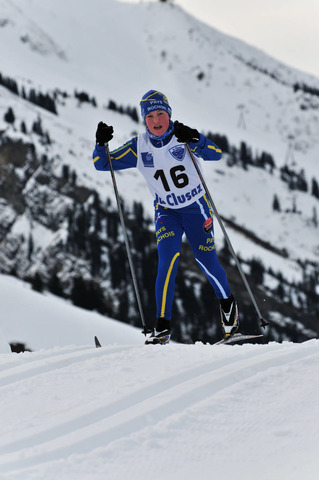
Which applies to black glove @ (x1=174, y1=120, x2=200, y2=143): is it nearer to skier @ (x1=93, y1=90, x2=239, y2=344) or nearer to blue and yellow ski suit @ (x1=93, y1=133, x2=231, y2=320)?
skier @ (x1=93, y1=90, x2=239, y2=344)

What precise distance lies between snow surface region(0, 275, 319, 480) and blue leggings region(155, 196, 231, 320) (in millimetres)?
1131

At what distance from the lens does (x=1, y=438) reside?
149 inches

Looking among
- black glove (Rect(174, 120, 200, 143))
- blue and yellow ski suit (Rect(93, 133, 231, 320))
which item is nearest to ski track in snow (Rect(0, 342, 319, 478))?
blue and yellow ski suit (Rect(93, 133, 231, 320))

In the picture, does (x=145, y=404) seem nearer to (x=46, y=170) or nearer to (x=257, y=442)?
(x=257, y=442)

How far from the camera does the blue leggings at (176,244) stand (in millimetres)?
6930

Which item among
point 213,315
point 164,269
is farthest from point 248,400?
point 213,315

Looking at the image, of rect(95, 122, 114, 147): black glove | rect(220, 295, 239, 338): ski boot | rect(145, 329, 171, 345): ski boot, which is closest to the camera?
rect(145, 329, 171, 345): ski boot

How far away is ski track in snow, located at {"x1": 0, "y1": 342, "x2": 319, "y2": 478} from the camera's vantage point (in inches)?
141

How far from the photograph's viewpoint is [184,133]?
679 cm

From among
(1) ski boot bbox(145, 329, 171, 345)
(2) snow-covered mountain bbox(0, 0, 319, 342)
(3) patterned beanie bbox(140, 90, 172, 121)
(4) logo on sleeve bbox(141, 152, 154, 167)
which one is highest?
(2) snow-covered mountain bbox(0, 0, 319, 342)

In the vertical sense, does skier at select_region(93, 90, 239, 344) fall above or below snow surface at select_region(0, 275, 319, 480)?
above

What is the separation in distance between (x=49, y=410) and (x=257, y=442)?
148 centimetres

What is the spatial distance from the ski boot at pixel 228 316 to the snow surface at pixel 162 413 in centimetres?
153

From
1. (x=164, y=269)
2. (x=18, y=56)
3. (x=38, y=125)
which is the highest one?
(x=18, y=56)
